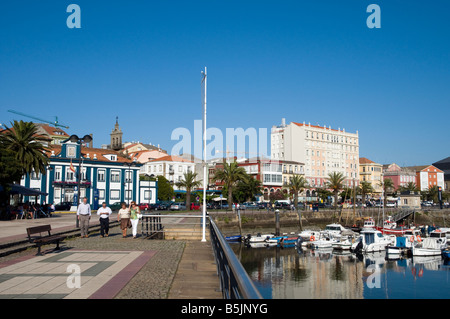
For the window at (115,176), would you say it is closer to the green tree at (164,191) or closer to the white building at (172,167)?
the green tree at (164,191)

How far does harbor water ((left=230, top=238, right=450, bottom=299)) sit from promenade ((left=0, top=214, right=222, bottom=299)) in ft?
42.8

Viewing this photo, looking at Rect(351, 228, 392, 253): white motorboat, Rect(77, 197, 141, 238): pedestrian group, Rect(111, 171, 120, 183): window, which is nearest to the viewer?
Rect(77, 197, 141, 238): pedestrian group

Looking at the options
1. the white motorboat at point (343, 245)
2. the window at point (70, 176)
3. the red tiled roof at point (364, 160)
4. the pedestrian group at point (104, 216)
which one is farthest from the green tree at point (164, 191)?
the pedestrian group at point (104, 216)

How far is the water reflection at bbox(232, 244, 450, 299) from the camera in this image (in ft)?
89.9

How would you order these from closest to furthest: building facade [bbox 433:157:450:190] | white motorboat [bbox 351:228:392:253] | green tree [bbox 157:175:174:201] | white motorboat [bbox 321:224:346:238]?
white motorboat [bbox 351:228:392:253], white motorboat [bbox 321:224:346:238], green tree [bbox 157:175:174:201], building facade [bbox 433:157:450:190]

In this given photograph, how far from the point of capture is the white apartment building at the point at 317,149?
364 ft

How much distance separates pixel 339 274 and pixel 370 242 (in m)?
14.3

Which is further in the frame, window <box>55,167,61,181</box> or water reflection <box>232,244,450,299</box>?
window <box>55,167,61,181</box>

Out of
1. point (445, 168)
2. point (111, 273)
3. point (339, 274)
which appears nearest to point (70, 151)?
point (339, 274)

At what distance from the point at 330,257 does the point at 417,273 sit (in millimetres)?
9428

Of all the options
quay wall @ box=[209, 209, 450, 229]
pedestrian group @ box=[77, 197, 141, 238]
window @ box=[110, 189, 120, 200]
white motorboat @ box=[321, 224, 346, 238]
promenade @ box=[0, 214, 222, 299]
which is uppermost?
window @ box=[110, 189, 120, 200]

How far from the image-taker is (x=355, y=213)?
74.2m

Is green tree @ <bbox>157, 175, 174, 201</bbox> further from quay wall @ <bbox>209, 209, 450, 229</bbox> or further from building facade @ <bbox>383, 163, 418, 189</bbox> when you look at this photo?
building facade @ <bbox>383, 163, 418, 189</bbox>

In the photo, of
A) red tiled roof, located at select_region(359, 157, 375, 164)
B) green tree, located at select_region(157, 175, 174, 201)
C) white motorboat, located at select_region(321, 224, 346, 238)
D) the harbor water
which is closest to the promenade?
the harbor water
